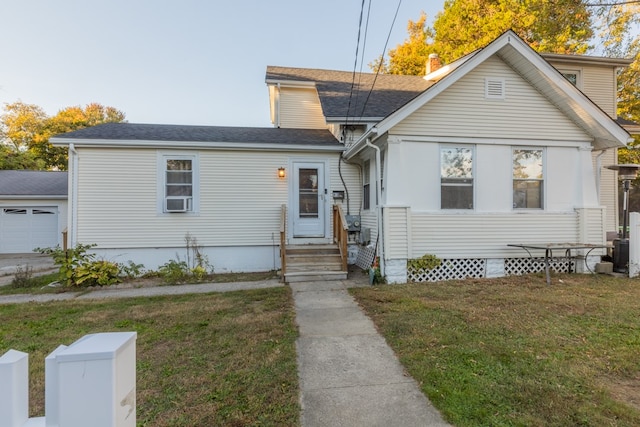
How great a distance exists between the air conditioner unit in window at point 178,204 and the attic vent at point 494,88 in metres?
7.69

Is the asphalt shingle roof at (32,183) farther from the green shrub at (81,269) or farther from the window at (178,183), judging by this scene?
the window at (178,183)

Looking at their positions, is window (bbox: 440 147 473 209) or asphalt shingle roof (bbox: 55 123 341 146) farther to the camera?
asphalt shingle roof (bbox: 55 123 341 146)

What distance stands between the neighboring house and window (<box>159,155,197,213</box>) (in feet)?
0.09

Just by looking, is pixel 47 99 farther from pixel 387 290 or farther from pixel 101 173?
pixel 387 290

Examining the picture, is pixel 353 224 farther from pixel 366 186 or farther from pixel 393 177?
pixel 393 177

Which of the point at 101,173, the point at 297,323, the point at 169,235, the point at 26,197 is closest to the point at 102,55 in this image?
the point at 26,197

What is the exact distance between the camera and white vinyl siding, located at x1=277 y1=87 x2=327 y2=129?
11.3 metres

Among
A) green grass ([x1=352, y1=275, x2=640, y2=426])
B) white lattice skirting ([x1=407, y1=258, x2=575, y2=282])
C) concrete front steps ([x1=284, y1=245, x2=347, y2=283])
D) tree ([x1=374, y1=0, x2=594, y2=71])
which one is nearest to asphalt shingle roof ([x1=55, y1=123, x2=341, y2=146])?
concrete front steps ([x1=284, y1=245, x2=347, y2=283])

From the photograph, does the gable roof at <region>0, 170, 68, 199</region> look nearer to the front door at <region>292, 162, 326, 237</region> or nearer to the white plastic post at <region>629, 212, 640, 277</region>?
the front door at <region>292, 162, 326, 237</region>

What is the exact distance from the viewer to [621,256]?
7164mm

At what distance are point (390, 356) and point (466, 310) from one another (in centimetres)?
198

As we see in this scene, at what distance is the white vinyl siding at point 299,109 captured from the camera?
11.3m

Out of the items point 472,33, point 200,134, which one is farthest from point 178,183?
point 472,33

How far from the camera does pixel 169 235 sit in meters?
8.13
